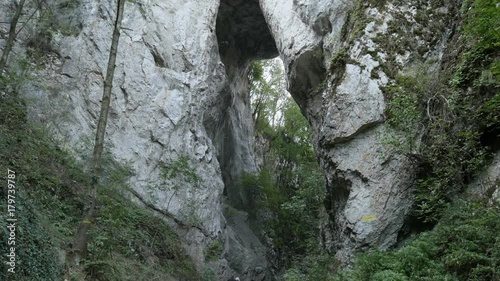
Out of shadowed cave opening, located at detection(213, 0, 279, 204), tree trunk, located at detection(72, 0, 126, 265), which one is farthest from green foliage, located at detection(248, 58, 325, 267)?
tree trunk, located at detection(72, 0, 126, 265)

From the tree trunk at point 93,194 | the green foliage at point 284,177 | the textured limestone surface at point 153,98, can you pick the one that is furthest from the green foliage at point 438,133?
the green foliage at point 284,177

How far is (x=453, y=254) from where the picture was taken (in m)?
6.36

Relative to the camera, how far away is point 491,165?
7.93 meters

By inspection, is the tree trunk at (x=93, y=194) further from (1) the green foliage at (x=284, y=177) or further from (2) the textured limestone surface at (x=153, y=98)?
(1) the green foliage at (x=284, y=177)

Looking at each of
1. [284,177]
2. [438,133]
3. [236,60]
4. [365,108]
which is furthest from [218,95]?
[438,133]

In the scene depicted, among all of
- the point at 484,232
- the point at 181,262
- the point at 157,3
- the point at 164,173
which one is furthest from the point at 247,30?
the point at 484,232

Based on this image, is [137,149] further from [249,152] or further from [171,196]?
[249,152]

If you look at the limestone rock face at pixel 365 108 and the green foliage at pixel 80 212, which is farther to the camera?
the limestone rock face at pixel 365 108

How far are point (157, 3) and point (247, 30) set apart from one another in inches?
247

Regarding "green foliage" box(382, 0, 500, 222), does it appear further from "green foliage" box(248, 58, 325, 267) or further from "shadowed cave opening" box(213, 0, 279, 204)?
"shadowed cave opening" box(213, 0, 279, 204)

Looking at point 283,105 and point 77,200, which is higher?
point 283,105

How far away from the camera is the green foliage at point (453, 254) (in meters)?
6.09

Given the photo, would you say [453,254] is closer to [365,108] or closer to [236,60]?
[365,108]

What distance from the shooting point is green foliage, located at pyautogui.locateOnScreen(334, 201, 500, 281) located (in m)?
6.09
